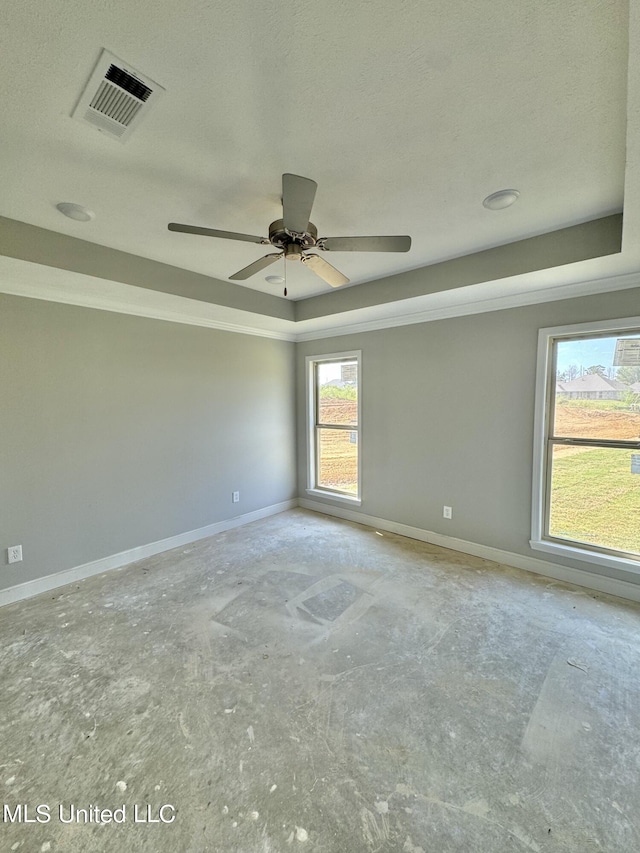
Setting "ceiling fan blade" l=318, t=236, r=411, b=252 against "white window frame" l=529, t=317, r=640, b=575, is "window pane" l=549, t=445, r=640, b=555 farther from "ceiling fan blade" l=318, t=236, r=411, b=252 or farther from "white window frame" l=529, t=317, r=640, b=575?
"ceiling fan blade" l=318, t=236, r=411, b=252

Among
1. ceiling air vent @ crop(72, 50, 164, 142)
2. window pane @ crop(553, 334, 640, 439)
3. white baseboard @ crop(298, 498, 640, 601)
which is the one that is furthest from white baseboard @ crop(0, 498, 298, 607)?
window pane @ crop(553, 334, 640, 439)

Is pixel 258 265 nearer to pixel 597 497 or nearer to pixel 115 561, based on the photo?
pixel 115 561

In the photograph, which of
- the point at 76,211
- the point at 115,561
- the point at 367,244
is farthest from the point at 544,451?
the point at 115,561

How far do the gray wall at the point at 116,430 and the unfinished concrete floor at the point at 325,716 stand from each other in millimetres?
582

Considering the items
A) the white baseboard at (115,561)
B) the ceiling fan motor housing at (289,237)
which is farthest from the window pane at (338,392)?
the ceiling fan motor housing at (289,237)

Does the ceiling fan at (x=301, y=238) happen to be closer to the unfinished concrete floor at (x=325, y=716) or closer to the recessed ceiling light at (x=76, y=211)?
the recessed ceiling light at (x=76, y=211)

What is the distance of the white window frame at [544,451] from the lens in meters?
2.79

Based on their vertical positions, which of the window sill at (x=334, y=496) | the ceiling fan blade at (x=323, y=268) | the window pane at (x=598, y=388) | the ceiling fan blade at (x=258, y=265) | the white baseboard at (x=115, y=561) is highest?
the ceiling fan blade at (x=258, y=265)

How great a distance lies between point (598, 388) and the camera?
275 cm

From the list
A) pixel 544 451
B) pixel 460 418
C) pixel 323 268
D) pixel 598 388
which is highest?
pixel 323 268

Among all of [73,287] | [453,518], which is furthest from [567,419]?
[73,287]

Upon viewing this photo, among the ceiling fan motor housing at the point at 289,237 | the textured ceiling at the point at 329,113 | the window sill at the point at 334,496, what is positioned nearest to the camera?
the textured ceiling at the point at 329,113

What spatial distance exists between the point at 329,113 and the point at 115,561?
143 inches

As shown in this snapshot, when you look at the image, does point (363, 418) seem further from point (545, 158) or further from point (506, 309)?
point (545, 158)
